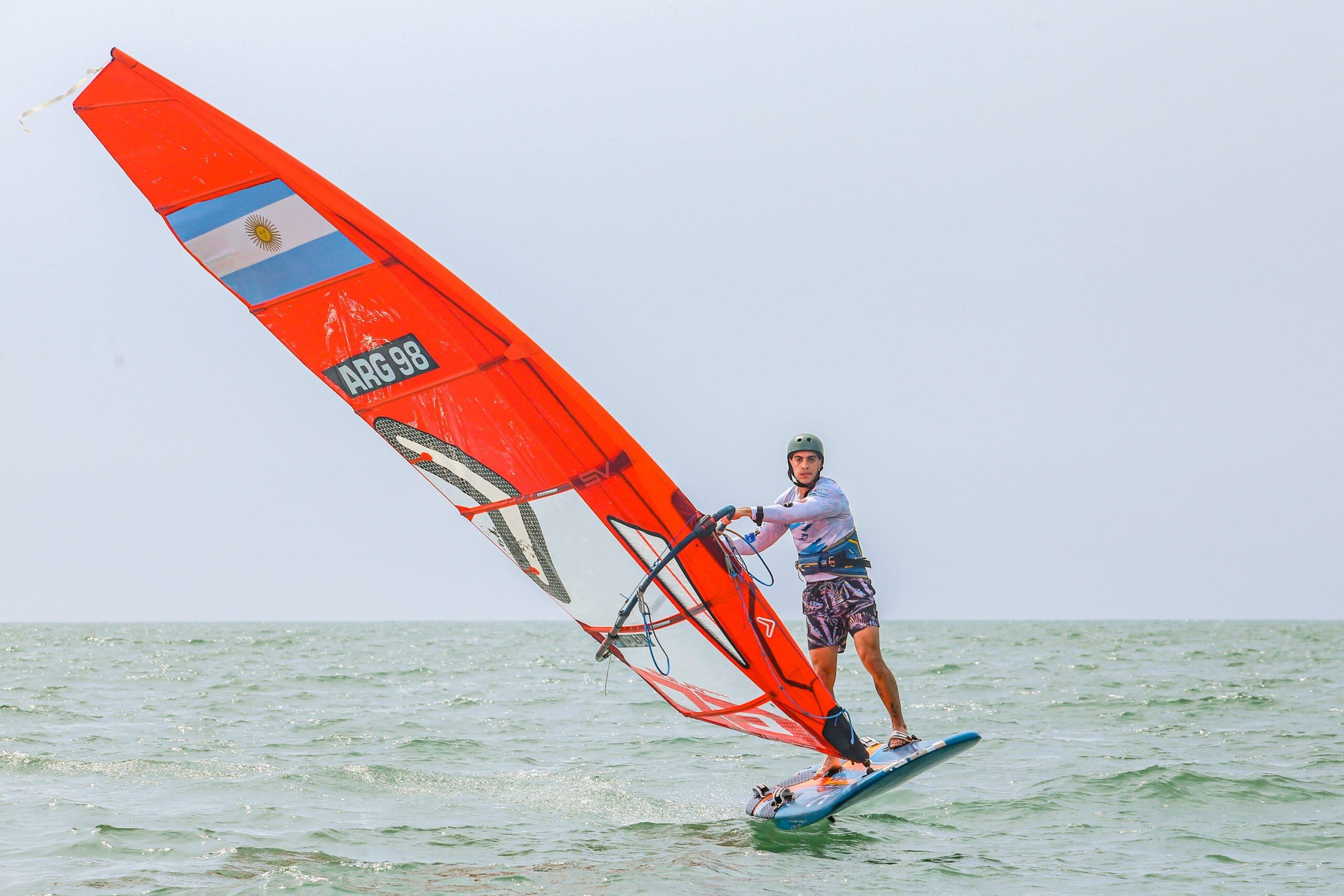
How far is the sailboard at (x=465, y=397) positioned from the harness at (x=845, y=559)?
1.54ft

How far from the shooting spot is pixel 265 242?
5086 millimetres

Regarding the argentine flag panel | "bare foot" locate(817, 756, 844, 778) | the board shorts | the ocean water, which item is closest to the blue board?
"bare foot" locate(817, 756, 844, 778)

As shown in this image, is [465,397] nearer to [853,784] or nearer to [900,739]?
[853,784]

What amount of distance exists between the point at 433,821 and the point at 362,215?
3.42m

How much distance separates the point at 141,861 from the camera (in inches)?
210

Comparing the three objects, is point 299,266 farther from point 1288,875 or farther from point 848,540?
point 1288,875

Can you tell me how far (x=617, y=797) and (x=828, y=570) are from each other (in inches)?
93.3

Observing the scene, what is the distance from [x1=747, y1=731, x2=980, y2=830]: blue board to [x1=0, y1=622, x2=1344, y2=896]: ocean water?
129 mm

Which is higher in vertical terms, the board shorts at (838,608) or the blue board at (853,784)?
the board shorts at (838,608)

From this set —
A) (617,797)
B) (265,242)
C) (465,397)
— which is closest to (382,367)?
(465,397)

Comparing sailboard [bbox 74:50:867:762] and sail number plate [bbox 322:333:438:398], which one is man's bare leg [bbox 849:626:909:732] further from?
sail number plate [bbox 322:333:438:398]

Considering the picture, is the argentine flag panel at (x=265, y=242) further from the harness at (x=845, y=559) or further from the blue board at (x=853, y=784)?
the blue board at (x=853, y=784)

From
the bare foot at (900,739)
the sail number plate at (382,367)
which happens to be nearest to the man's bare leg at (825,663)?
the bare foot at (900,739)

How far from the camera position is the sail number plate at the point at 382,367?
17.0ft
